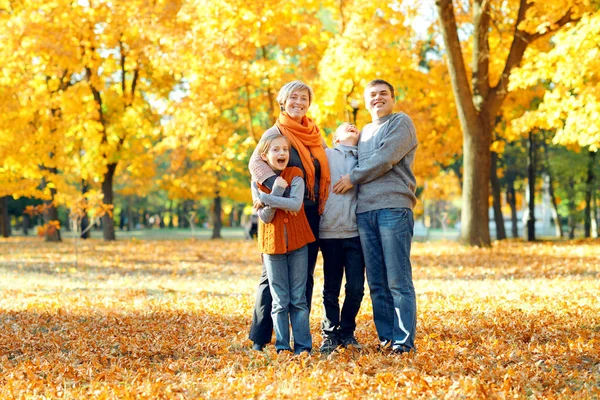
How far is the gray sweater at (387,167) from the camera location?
5.05m

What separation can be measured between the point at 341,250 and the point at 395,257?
16.9 inches

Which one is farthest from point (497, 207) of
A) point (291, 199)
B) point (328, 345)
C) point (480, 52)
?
point (291, 199)

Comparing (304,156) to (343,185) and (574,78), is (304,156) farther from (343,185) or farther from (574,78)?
(574,78)

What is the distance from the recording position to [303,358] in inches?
196

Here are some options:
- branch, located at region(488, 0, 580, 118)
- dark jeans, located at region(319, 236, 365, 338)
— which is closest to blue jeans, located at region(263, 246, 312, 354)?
dark jeans, located at region(319, 236, 365, 338)

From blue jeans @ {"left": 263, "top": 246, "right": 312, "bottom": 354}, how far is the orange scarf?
1.44ft

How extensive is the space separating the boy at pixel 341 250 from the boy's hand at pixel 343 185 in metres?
0.05

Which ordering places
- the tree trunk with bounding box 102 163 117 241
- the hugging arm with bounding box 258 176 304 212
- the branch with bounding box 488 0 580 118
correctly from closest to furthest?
the hugging arm with bounding box 258 176 304 212 → the branch with bounding box 488 0 580 118 → the tree trunk with bounding box 102 163 117 241

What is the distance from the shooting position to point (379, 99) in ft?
17.1

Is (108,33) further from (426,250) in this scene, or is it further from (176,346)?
(176,346)

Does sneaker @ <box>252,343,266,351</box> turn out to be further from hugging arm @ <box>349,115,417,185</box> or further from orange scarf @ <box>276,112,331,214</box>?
hugging arm @ <box>349,115,417,185</box>

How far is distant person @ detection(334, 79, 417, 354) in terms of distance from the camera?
507 cm

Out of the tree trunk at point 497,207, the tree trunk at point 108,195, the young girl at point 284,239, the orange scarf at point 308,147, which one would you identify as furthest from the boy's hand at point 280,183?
the tree trunk at point 108,195

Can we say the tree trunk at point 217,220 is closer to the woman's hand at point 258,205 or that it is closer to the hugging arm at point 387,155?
the woman's hand at point 258,205
